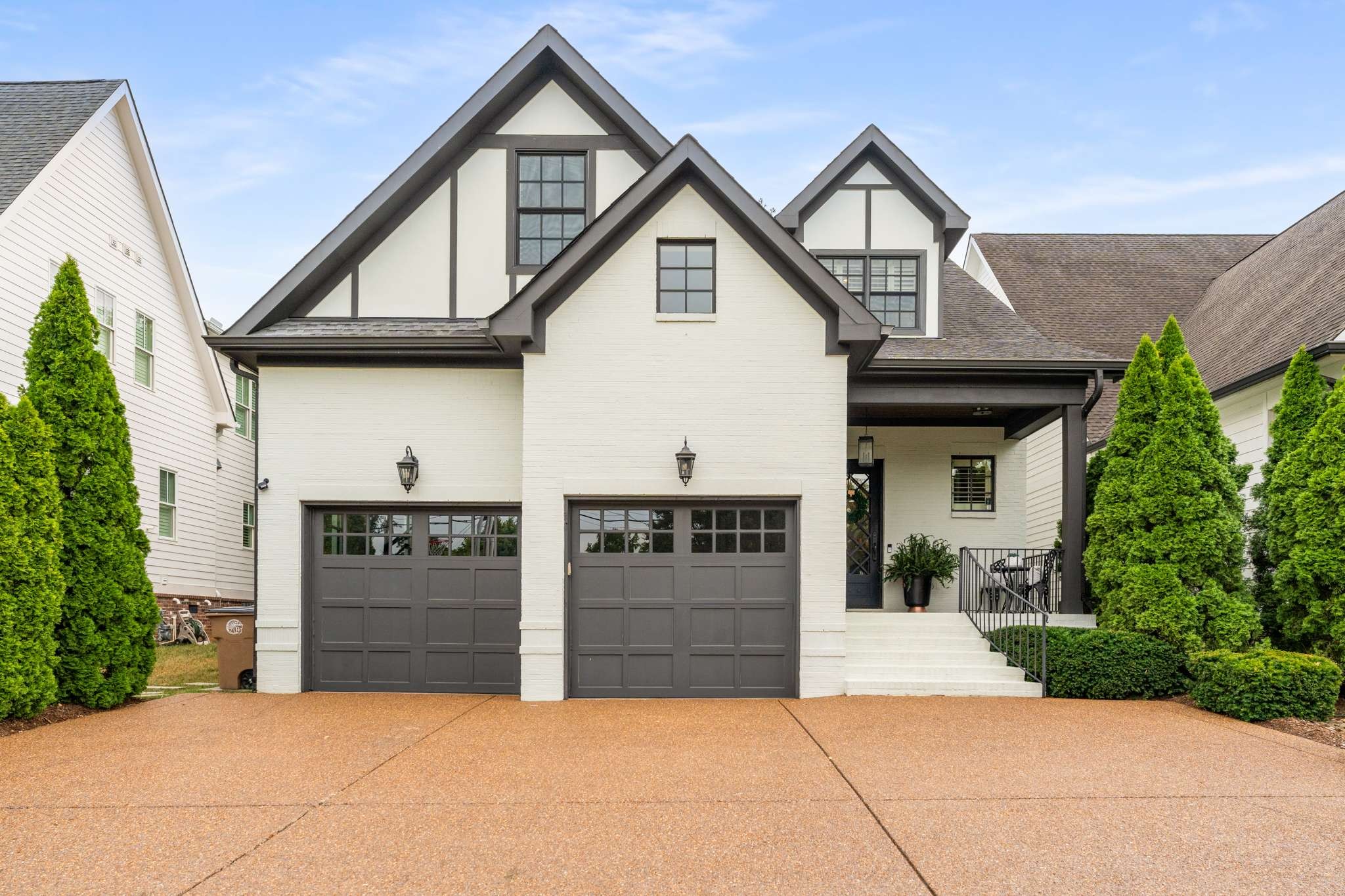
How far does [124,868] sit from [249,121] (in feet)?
64.2

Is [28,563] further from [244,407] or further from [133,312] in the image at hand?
[244,407]

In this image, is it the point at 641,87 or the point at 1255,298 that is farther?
the point at 641,87

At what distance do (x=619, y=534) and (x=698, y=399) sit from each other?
1.71 meters

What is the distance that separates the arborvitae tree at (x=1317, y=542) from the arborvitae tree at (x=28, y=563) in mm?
11921

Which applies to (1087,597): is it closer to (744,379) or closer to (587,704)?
(744,379)

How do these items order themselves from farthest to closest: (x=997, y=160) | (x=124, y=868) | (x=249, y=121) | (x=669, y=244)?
(x=997, y=160) < (x=249, y=121) < (x=669, y=244) < (x=124, y=868)

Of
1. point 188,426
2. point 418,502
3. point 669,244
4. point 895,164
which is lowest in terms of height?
point 418,502

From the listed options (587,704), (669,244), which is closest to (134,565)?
(587,704)

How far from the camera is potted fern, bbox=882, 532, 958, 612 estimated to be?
14.3 meters

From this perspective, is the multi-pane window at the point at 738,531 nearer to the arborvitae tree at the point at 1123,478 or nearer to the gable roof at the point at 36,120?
the arborvitae tree at the point at 1123,478

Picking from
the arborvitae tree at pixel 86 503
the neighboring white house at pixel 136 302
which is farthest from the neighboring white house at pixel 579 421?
the neighboring white house at pixel 136 302

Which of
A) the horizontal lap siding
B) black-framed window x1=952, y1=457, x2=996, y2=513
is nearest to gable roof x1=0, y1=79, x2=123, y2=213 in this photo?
the horizontal lap siding

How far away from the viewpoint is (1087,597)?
39.7 feet

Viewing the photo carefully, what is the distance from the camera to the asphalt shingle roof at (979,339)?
12.0m
